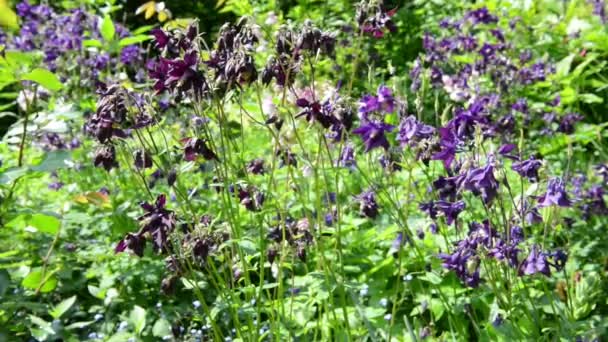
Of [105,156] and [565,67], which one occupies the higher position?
[105,156]

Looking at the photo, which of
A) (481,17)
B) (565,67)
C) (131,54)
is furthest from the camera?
(481,17)

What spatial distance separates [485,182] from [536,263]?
378mm

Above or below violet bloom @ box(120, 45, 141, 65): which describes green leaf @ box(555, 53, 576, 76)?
below

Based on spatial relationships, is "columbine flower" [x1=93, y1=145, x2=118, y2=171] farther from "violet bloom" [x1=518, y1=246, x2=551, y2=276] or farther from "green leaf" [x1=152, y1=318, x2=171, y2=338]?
"violet bloom" [x1=518, y1=246, x2=551, y2=276]

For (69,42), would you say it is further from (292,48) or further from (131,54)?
(292,48)

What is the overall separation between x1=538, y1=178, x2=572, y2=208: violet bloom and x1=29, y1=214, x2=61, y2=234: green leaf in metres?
1.23

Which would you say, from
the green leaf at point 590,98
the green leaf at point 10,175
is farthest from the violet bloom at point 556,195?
the green leaf at point 590,98

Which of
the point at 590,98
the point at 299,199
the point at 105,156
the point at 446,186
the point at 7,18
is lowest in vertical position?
the point at 590,98

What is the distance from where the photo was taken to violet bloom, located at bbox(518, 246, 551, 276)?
1.96 meters

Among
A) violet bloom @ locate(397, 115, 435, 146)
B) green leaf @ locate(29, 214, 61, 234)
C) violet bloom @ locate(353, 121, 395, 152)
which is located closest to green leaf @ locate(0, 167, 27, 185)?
green leaf @ locate(29, 214, 61, 234)

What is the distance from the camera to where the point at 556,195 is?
185 cm

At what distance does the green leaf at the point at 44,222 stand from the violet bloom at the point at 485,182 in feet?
3.36

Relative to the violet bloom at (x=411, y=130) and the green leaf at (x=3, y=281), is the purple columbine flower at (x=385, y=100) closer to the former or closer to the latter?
the violet bloom at (x=411, y=130)

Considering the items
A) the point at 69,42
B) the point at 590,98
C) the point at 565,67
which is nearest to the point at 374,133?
the point at 565,67
